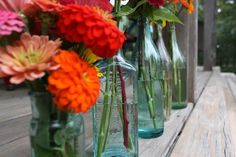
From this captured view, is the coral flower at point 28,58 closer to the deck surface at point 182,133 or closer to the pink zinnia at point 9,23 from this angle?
the pink zinnia at point 9,23

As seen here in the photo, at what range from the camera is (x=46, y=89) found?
1.37ft

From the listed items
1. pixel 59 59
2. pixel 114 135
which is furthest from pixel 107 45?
pixel 114 135

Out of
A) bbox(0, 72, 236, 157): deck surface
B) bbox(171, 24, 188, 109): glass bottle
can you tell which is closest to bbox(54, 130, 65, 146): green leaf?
bbox(0, 72, 236, 157): deck surface

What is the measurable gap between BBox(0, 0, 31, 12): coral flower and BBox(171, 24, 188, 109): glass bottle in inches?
31.6

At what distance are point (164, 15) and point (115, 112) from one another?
243 millimetres

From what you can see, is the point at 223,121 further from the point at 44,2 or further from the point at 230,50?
the point at 230,50

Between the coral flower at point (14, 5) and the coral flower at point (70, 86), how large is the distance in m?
0.08

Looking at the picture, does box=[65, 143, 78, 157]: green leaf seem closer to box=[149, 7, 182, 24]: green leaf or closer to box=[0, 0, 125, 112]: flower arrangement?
box=[0, 0, 125, 112]: flower arrangement

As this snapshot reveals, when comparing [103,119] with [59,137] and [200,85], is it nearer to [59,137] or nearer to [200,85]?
[59,137]

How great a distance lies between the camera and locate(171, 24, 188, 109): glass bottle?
3.95 feet

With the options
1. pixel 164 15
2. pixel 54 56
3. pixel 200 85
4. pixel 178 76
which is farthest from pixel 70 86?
pixel 200 85

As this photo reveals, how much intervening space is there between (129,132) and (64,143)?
0.75 ft

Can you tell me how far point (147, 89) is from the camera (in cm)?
84

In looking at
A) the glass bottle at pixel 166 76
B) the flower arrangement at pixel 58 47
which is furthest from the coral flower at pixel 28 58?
the glass bottle at pixel 166 76
